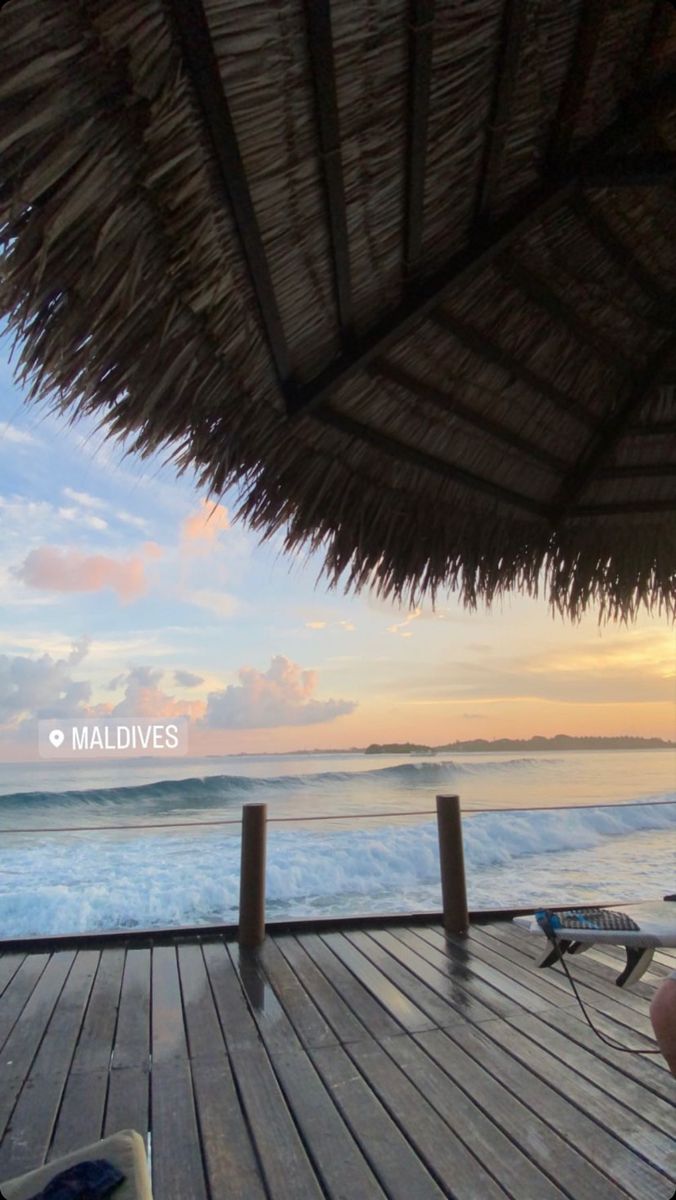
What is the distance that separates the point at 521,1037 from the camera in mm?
1979

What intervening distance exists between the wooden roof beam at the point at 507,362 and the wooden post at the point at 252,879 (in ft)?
6.58

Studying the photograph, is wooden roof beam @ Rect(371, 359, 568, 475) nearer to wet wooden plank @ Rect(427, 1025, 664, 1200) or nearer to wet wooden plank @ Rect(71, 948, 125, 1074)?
wet wooden plank @ Rect(427, 1025, 664, 1200)

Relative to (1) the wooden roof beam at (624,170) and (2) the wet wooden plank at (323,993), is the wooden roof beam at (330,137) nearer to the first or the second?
(1) the wooden roof beam at (624,170)

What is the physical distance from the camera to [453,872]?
121 inches

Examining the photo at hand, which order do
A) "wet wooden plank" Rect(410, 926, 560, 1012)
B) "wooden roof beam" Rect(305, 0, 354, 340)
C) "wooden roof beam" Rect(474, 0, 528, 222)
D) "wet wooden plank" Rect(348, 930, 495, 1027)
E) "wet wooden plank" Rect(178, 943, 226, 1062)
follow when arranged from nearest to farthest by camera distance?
"wooden roof beam" Rect(305, 0, 354, 340)
"wooden roof beam" Rect(474, 0, 528, 222)
"wet wooden plank" Rect(178, 943, 226, 1062)
"wet wooden plank" Rect(348, 930, 495, 1027)
"wet wooden plank" Rect(410, 926, 560, 1012)

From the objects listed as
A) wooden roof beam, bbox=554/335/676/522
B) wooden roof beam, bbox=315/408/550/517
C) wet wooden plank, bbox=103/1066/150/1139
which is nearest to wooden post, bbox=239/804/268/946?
wet wooden plank, bbox=103/1066/150/1139

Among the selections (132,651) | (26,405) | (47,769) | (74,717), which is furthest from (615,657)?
(26,405)

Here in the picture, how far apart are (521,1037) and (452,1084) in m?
0.37

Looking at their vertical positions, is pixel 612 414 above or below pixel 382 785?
above

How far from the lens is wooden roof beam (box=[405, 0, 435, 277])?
103 centimetres

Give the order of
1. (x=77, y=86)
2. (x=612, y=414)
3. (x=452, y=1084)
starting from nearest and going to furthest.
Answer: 1. (x=77, y=86)
2. (x=452, y=1084)
3. (x=612, y=414)

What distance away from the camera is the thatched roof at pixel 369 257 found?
38.9 inches

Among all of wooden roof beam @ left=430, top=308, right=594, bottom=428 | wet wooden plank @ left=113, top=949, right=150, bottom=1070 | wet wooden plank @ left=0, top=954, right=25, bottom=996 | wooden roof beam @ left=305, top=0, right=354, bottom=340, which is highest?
wooden roof beam @ left=430, top=308, right=594, bottom=428

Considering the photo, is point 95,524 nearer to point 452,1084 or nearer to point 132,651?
point 132,651
